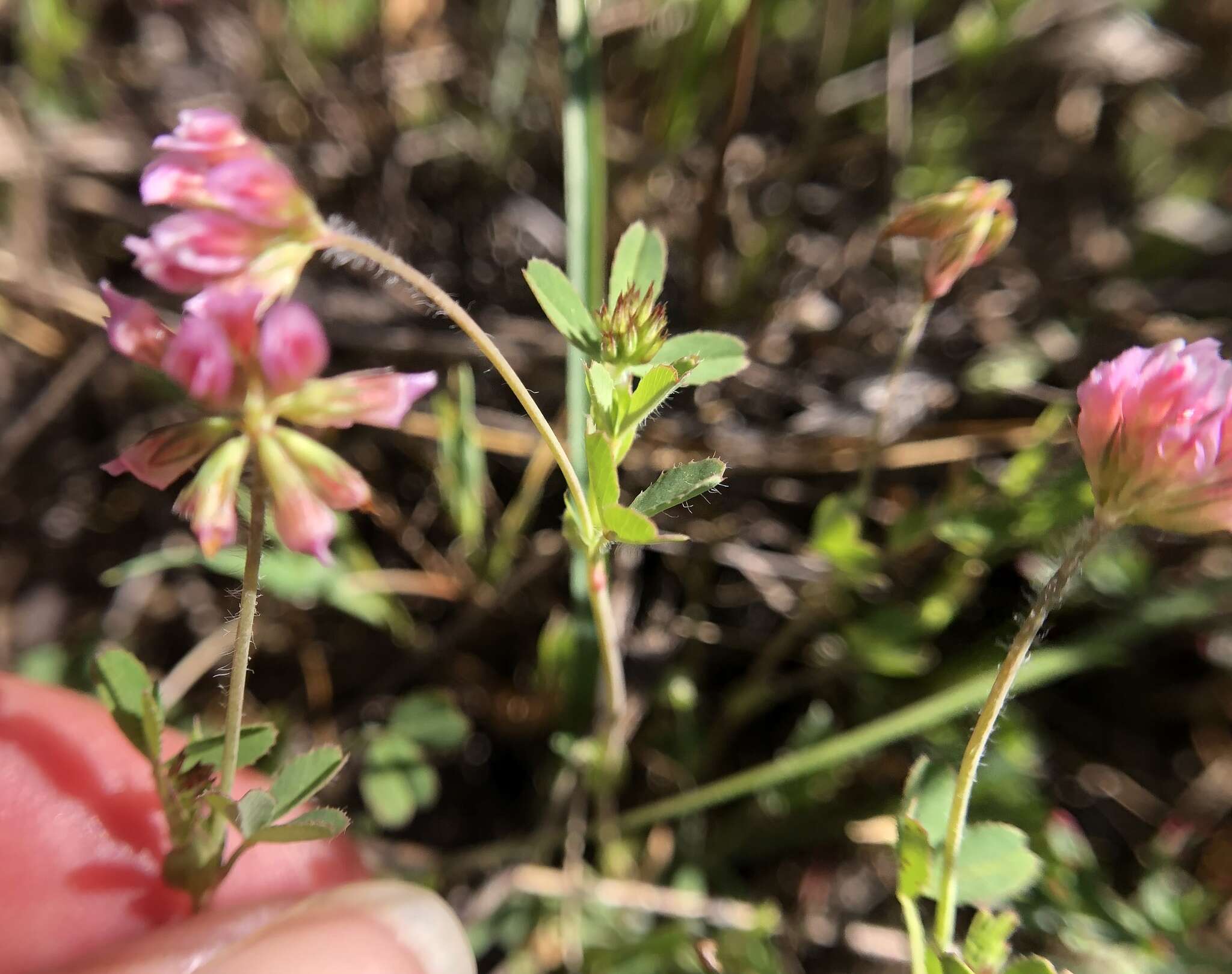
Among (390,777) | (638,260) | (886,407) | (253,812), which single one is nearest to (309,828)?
(253,812)

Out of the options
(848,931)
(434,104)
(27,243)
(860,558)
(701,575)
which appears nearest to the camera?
(860,558)

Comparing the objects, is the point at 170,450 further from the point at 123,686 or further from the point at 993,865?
the point at 993,865

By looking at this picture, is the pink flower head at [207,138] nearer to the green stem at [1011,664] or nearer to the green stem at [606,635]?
the green stem at [606,635]

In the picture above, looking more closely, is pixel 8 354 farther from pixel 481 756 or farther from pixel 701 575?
pixel 701 575

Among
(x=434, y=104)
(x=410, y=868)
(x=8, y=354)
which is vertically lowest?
(x=410, y=868)

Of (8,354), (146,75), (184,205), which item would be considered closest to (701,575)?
(184,205)

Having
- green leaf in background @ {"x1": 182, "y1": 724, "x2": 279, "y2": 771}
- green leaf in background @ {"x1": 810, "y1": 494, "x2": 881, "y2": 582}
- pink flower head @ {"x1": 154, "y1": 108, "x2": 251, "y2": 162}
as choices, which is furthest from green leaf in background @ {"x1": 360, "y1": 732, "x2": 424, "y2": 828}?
pink flower head @ {"x1": 154, "y1": 108, "x2": 251, "y2": 162}
